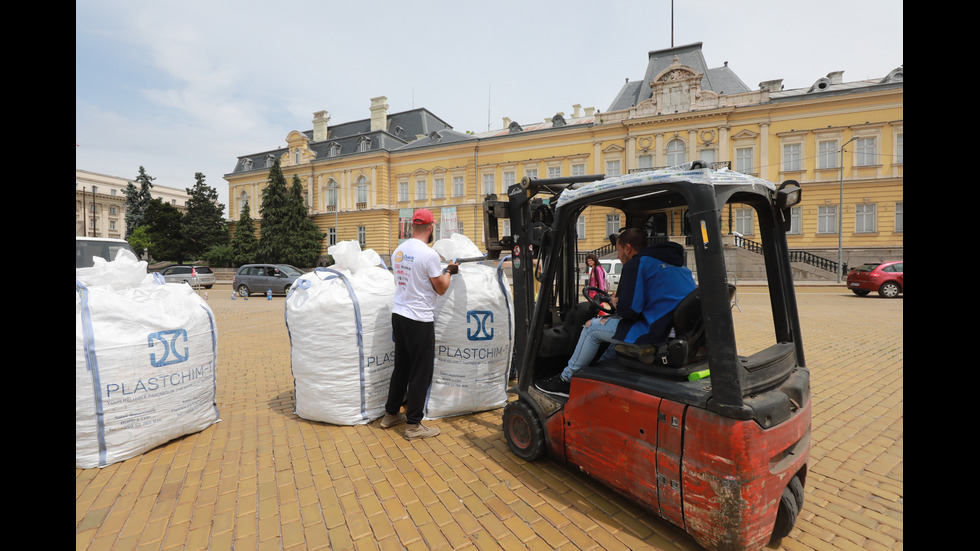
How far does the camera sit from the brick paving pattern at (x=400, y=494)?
270 cm

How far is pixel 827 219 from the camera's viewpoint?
31.0 metres

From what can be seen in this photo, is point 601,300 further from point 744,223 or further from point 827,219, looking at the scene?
point 827,219

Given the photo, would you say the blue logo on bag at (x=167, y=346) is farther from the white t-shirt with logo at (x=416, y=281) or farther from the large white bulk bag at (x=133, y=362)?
the white t-shirt with logo at (x=416, y=281)

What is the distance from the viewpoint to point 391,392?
164 inches

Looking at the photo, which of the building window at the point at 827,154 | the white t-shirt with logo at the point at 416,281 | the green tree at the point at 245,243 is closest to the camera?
the white t-shirt with logo at the point at 416,281

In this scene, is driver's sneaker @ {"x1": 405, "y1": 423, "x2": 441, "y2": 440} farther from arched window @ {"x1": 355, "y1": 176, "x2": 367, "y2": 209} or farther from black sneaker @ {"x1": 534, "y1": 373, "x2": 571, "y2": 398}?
arched window @ {"x1": 355, "y1": 176, "x2": 367, "y2": 209}

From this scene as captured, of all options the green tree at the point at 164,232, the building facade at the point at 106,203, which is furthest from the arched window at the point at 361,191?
the building facade at the point at 106,203

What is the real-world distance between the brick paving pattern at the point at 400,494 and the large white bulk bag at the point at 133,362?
0.21m

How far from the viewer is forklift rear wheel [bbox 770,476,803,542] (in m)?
2.62

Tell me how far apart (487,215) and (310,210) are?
50.4 metres

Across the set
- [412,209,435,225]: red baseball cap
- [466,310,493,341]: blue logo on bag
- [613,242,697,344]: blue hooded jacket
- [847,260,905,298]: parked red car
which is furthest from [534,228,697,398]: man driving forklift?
[847,260,905,298]: parked red car

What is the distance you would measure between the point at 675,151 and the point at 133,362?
36.5 m

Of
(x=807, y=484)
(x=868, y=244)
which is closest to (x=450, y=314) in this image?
(x=807, y=484)

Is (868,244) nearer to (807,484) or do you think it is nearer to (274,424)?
(807,484)
